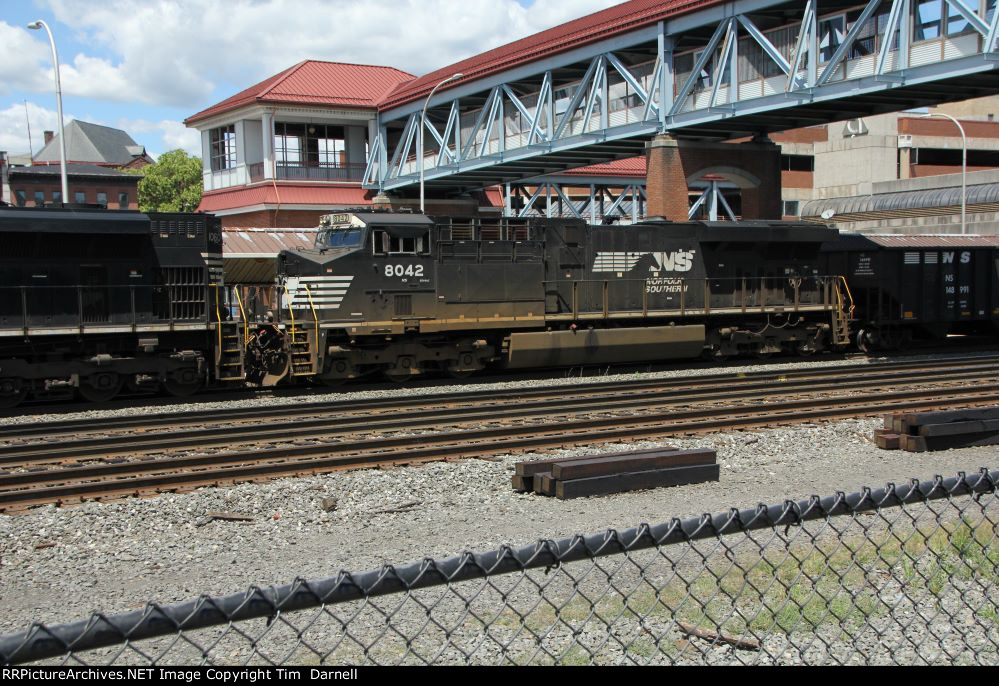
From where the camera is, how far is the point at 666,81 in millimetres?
32906

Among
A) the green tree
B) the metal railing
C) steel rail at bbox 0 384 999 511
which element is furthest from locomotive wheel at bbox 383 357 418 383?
the green tree

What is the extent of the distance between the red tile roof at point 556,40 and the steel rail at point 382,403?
15398mm

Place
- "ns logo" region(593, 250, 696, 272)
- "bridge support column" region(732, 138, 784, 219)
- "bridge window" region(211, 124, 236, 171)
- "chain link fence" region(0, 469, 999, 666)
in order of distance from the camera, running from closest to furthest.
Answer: "chain link fence" region(0, 469, 999, 666)
"ns logo" region(593, 250, 696, 272)
"bridge support column" region(732, 138, 784, 219)
"bridge window" region(211, 124, 236, 171)

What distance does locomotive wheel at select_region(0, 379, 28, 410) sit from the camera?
1767cm

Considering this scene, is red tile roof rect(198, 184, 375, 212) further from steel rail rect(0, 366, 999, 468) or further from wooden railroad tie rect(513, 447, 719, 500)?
wooden railroad tie rect(513, 447, 719, 500)

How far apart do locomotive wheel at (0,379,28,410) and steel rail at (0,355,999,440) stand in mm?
2571

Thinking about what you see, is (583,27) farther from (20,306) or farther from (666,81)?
(20,306)

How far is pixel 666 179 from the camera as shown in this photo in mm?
33219

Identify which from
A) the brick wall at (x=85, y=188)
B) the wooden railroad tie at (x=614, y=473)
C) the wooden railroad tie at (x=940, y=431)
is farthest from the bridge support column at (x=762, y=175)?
the brick wall at (x=85, y=188)

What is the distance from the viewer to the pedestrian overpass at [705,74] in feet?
84.3

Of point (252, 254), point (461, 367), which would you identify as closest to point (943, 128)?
point (252, 254)

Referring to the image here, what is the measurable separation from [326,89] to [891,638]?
2001 inches

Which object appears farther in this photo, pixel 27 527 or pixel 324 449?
pixel 324 449

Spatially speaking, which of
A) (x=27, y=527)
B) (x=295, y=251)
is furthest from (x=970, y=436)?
(x=295, y=251)
